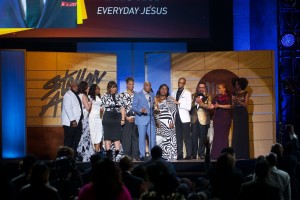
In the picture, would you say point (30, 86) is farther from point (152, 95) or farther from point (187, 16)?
point (187, 16)

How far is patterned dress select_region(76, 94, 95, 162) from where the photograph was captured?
1348 centimetres

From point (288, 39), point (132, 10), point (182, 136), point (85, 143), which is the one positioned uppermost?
point (132, 10)

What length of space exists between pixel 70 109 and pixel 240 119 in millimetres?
3601

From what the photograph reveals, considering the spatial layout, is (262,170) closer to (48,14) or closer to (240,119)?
(240,119)

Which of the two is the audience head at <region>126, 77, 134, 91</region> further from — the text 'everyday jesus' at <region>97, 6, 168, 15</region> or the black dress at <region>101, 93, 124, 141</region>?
the text 'everyday jesus' at <region>97, 6, 168, 15</region>

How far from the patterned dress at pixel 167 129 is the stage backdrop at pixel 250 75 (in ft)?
1.72

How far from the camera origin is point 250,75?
1398 cm

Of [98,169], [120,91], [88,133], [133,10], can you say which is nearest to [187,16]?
[133,10]

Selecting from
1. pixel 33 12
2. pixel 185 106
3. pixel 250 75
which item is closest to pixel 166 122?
pixel 185 106

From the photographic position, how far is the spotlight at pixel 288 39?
1359 cm

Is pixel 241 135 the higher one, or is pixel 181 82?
pixel 181 82

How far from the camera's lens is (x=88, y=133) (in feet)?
44.5

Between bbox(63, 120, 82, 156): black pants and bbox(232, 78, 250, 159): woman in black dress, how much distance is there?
130 inches

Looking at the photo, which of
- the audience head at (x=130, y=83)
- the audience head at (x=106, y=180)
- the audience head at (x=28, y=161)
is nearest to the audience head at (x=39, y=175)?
the audience head at (x=106, y=180)
